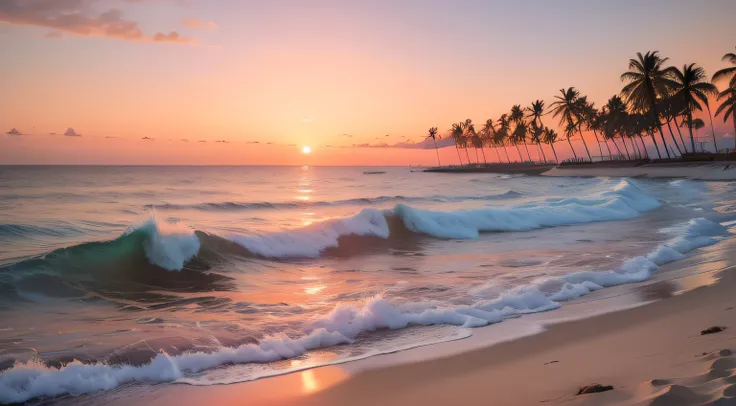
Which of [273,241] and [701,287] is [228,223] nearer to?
[273,241]

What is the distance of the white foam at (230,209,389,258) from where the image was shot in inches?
545

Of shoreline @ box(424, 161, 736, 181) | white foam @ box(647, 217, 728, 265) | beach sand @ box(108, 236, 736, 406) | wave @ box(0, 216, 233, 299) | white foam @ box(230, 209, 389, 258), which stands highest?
wave @ box(0, 216, 233, 299)

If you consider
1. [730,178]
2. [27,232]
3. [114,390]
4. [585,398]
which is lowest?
[730,178]

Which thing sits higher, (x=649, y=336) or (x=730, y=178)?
(x=649, y=336)

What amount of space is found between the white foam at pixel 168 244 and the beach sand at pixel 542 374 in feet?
23.4

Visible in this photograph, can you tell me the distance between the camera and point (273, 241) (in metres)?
14.3

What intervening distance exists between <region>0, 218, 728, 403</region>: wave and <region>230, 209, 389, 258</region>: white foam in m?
6.66

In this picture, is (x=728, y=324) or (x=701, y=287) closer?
(x=728, y=324)

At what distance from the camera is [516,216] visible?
845 inches

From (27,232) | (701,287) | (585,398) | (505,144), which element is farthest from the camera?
(505,144)

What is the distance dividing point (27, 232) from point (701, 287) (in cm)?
1933

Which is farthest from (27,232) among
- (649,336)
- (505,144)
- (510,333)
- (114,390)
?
(505,144)

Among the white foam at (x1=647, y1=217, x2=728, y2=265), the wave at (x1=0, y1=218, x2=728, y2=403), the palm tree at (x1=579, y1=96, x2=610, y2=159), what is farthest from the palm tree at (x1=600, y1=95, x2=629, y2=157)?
the wave at (x1=0, y1=218, x2=728, y2=403)

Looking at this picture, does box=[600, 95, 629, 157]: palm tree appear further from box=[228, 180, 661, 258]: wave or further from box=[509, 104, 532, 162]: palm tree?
box=[228, 180, 661, 258]: wave
